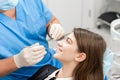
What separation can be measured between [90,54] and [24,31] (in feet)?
1.50

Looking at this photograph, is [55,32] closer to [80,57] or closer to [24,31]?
[24,31]

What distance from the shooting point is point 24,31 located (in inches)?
61.4

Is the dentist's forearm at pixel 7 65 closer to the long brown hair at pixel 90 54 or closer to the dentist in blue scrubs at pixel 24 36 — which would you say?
the dentist in blue scrubs at pixel 24 36

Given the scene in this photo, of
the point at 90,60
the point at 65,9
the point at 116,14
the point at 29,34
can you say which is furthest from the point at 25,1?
the point at 116,14

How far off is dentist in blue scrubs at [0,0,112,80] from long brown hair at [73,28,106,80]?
0.21 m

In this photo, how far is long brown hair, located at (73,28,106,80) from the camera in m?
1.33

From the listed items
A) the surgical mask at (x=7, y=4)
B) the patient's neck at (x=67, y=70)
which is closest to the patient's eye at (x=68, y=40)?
the patient's neck at (x=67, y=70)

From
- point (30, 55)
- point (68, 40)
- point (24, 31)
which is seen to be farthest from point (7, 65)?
point (68, 40)

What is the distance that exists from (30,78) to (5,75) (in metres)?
0.19

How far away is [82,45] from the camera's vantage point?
1350mm

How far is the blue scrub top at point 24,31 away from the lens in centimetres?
148

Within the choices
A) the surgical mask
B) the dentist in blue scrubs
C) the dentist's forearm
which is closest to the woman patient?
the dentist in blue scrubs

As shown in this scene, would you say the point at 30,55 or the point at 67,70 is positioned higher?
the point at 30,55

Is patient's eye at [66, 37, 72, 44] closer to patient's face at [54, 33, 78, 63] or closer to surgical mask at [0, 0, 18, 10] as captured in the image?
patient's face at [54, 33, 78, 63]
